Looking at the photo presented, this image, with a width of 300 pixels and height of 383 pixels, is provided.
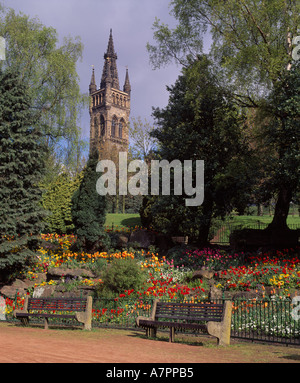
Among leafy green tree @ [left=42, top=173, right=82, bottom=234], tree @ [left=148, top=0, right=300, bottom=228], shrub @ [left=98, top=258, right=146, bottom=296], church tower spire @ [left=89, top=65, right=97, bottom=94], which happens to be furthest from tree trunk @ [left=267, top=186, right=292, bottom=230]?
church tower spire @ [left=89, top=65, right=97, bottom=94]

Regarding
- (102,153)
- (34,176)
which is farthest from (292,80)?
(102,153)

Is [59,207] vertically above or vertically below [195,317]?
above

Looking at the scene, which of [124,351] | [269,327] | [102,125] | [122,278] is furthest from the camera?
[102,125]

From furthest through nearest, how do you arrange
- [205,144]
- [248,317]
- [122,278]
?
[205,144]
[122,278]
[248,317]

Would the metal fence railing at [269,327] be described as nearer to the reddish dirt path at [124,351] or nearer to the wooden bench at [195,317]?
the reddish dirt path at [124,351]

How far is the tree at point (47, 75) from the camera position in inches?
896

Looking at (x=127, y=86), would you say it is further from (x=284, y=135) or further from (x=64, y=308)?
(x=64, y=308)

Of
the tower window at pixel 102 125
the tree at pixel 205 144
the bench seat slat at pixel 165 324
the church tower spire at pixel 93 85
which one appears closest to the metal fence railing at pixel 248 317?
the bench seat slat at pixel 165 324

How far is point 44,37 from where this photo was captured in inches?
931

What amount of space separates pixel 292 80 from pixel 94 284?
11843mm

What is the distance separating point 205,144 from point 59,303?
11.7 m

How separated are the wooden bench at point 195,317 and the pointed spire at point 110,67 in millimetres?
103584

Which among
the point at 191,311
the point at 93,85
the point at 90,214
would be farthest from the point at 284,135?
the point at 93,85

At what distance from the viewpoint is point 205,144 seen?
20.6 m
